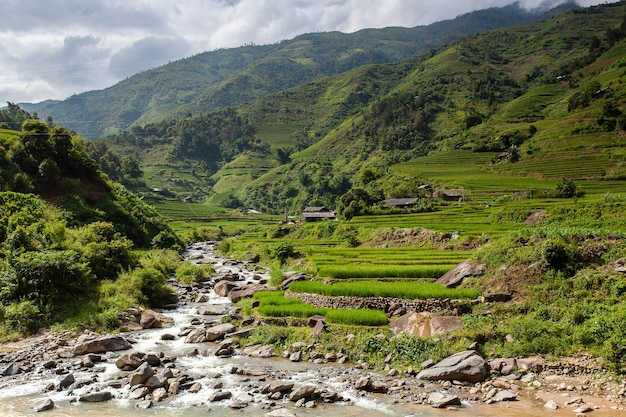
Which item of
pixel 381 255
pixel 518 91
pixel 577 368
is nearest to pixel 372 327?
pixel 577 368

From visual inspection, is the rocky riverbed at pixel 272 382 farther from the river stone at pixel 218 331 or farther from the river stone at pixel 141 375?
the river stone at pixel 218 331

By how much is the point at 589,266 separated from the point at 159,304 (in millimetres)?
31958

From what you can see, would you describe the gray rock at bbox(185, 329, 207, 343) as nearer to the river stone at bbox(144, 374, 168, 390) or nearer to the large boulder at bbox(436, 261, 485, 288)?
the river stone at bbox(144, 374, 168, 390)

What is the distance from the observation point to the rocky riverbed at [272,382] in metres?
Answer: 17.0

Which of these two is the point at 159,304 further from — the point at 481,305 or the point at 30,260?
the point at 481,305

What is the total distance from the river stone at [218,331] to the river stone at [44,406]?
10366 millimetres

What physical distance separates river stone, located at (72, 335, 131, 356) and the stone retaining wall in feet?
42.1

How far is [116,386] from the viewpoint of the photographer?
768 inches

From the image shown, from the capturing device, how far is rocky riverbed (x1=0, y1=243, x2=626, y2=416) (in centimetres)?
1705

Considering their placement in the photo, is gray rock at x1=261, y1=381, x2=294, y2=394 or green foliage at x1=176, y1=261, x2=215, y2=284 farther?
green foliage at x1=176, y1=261, x2=215, y2=284

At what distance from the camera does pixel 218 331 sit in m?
27.4

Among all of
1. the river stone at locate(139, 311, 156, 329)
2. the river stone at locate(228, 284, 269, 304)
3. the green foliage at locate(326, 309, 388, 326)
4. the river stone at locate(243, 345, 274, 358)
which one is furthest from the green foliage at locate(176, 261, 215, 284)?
the green foliage at locate(326, 309, 388, 326)

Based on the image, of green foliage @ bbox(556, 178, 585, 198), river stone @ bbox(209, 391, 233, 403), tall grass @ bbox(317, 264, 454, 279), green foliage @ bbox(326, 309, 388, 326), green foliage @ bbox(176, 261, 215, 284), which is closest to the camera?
river stone @ bbox(209, 391, 233, 403)

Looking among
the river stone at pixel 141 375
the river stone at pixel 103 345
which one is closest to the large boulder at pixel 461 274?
the river stone at pixel 141 375
